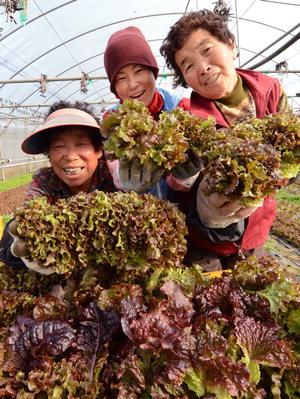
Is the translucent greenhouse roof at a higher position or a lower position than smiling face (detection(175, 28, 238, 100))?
higher

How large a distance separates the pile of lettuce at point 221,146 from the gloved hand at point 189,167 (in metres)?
0.06

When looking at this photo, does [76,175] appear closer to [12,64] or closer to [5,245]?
[5,245]

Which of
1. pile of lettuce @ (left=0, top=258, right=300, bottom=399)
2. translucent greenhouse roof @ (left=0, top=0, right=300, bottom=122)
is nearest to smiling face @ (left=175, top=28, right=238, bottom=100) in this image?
pile of lettuce @ (left=0, top=258, right=300, bottom=399)

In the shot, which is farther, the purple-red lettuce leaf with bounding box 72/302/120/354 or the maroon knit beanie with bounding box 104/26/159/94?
the maroon knit beanie with bounding box 104/26/159/94

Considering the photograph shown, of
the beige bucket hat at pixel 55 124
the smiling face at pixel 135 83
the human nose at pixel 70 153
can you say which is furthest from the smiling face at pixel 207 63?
the human nose at pixel 70 153

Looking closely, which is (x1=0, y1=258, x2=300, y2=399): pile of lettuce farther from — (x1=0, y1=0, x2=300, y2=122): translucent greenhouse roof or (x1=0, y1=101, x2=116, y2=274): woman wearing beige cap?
(x1=0, y1=0, x2=300, y2=122): translucent greenhouse roof

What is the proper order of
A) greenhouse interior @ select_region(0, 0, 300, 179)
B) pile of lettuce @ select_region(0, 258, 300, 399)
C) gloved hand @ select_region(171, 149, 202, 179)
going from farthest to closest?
greenhouse interior @ select_region(0, 0, 300, 179) < gloved hand @ select_region(171, 149, 202, 179) < pile of lettuce @ select_region(0, 258, 300, 399)

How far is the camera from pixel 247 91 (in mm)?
2281

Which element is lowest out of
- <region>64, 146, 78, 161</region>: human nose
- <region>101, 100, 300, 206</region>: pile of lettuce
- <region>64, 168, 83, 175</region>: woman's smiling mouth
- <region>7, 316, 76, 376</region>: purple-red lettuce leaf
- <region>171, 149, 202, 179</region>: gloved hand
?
<region>7, 316, 76, 376</region>: purple-red lettuce leaf

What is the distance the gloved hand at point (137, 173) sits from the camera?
162 cm

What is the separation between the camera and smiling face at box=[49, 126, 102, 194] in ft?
7.26

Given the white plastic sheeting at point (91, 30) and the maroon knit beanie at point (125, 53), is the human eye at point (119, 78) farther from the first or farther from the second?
the white plastic sheeting at point (91, 30)

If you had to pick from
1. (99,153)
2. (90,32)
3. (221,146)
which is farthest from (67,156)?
(90,32)

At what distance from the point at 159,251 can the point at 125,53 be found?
1.60 m
